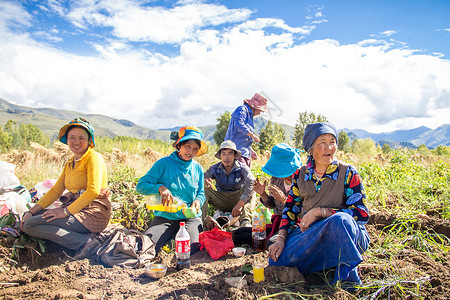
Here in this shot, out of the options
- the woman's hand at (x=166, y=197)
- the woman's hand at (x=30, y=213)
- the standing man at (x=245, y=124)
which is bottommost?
the woman's hand at (x=30, y=213)

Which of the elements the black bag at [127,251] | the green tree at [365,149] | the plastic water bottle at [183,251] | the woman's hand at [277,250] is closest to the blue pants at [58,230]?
the black bag at [127,251]

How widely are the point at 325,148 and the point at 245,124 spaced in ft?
11.5

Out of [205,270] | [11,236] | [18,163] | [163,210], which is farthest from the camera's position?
[18,163]

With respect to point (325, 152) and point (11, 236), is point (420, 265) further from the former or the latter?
point (11, 236)

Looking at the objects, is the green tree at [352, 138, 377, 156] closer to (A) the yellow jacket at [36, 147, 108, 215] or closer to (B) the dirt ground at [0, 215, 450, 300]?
(B) the dirt ground at [0, 215, 450, 300]

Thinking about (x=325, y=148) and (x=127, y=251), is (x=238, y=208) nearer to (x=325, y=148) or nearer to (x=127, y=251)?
(x=127, y=251)

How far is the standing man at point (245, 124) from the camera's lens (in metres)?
5.93

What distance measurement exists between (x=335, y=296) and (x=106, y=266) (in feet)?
8.02

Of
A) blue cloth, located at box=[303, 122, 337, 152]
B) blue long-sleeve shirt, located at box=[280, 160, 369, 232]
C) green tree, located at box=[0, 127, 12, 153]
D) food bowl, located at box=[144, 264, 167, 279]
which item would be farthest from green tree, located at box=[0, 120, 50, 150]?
blue cloth, located at box=[303, 122, 337, 152]

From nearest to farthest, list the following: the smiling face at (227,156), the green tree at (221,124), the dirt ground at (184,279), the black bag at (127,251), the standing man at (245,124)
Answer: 1. the dirt ground at (184,279)
2. the black bag at (127,251)
3. the smiling face at (227,156)
4. the standing man at (245,124)
5. the green tree at (221,124)

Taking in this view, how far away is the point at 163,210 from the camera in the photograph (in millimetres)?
3906

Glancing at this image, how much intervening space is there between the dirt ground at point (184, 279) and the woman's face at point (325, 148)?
39.5 inches

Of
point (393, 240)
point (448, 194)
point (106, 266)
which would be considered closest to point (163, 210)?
point (106, 266)

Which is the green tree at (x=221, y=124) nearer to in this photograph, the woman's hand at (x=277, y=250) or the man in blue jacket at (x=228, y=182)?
the man in blue jacket at (x=228, y=182)
